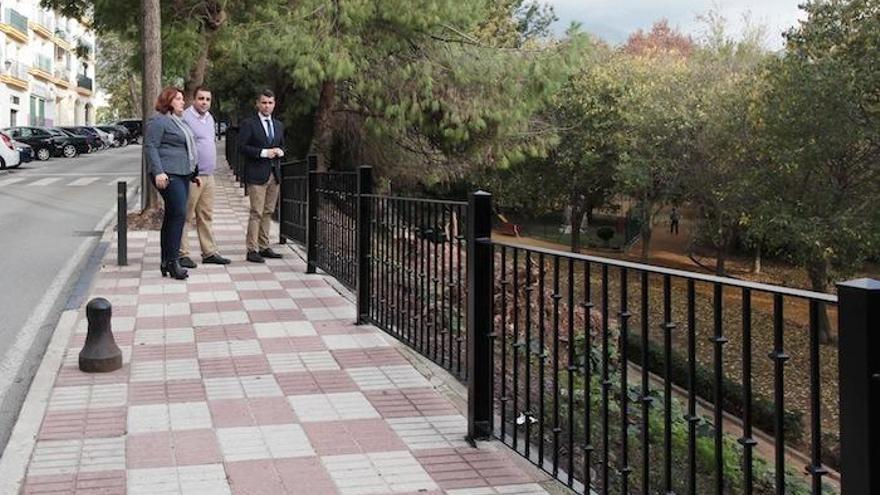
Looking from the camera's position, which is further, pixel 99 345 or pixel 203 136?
pixel 203 136

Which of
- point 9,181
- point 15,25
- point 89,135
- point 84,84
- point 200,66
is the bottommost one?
point 9,181

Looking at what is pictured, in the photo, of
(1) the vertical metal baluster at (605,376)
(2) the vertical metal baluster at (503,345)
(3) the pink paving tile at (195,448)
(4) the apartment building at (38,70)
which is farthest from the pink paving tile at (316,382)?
(4) the apartment building at (38,70)

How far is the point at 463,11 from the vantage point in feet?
55.1

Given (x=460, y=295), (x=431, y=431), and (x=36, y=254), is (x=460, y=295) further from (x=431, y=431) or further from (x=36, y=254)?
(x=36, y=254)

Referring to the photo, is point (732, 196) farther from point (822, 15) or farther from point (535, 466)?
point (535, 466)

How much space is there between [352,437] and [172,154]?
537cm

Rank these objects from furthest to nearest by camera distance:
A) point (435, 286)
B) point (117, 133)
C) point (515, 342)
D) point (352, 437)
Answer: point (117, 133)
point (435, 286)
point (352, 437)
point (515, 342)

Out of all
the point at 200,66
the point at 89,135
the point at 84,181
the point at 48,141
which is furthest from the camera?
the point at 89,135

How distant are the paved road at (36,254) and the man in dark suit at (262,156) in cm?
223

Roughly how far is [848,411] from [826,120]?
22.4 meters

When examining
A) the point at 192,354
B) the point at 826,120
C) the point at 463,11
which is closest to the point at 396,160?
the point at 463,11

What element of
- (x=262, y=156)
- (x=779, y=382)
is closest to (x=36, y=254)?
(x=262, y=156)

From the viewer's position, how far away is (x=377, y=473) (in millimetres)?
4246

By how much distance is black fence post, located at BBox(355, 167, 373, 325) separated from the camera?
744 cm
